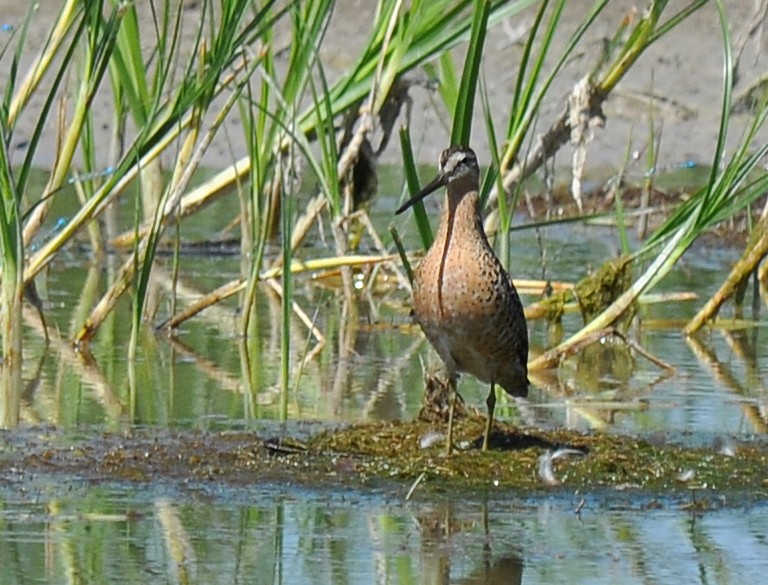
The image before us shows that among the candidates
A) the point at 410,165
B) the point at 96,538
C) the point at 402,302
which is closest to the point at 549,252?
the point at 402,302

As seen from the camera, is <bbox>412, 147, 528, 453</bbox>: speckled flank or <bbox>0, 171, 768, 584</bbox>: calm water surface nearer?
<bbox>0, 171, 768, 584</bbox>: calm water surface

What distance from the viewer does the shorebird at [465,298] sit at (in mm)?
6102

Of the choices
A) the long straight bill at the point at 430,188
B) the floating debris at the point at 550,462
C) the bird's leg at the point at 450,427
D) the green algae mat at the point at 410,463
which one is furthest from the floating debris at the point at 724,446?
the long straight bill at the point at 430,188

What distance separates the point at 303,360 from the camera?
741 cm

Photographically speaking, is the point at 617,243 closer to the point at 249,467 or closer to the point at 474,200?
the point at 474,200

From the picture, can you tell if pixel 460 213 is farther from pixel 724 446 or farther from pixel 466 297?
pixel 724 446

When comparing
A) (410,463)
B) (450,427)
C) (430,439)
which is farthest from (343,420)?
(410,463)

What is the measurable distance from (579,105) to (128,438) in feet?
9.85

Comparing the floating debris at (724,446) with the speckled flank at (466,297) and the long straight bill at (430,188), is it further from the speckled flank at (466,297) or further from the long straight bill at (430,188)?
the long straight bill at (430,188)

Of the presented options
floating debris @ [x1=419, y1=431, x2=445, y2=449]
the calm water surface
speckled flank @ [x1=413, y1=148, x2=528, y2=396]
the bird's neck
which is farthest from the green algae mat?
the bird's neck

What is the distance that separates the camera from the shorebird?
20.0 feet

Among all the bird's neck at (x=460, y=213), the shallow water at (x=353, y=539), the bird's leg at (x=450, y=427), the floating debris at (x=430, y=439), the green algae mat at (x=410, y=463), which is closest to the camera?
the shallow water at (x=353, y=539)

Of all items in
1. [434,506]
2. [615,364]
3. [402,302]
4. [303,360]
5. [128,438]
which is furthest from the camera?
[402,302]

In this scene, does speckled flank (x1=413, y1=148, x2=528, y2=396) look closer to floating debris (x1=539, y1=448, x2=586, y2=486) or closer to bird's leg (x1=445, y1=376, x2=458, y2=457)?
bird's leg (x1=445, y1=376, x2=458, y2=457)
